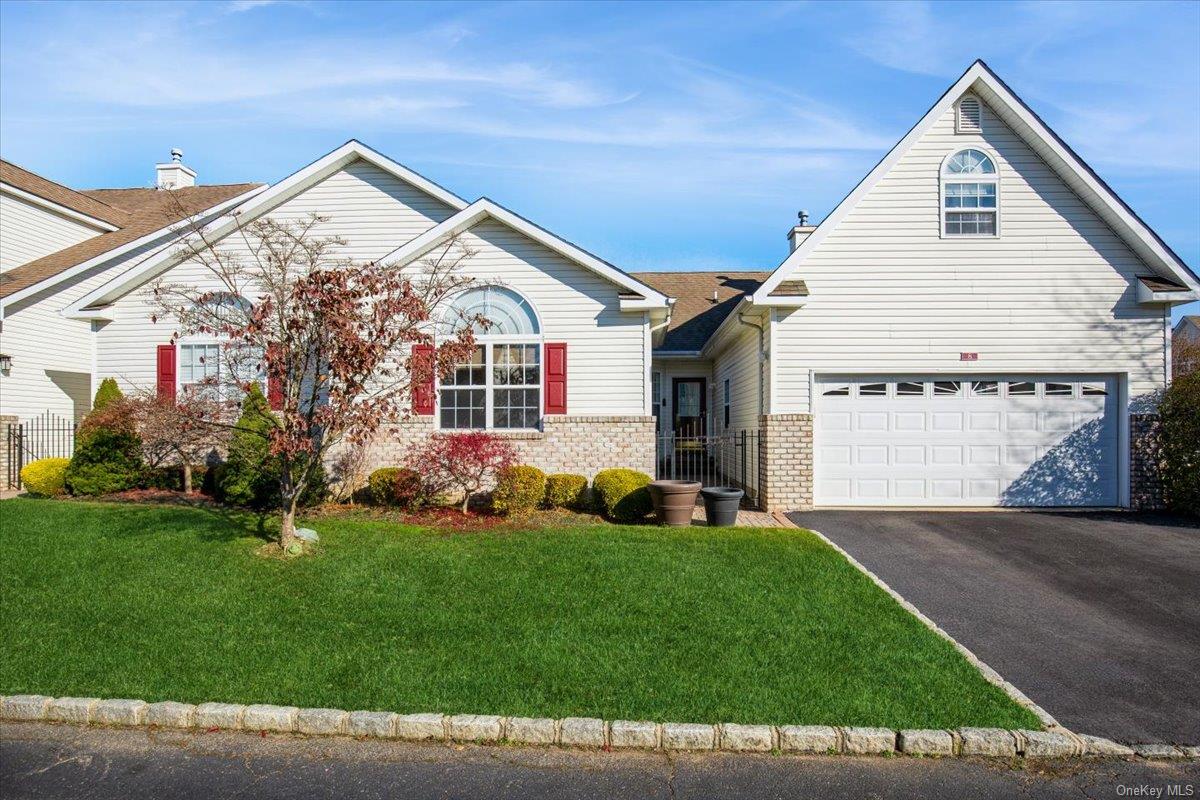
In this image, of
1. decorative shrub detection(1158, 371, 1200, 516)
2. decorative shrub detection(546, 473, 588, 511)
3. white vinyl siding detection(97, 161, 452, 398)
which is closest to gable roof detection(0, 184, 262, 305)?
white vinyl siding detection(97, 161, 452, 398)

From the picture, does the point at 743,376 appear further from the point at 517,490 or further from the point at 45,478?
the point at 45,478

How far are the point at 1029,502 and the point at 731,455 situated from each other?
20.3ft

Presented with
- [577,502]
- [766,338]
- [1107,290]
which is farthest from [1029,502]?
[577,502]

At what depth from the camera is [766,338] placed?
45.8 ft

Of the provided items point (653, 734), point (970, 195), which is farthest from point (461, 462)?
point (970, 195)

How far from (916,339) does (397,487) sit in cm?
927

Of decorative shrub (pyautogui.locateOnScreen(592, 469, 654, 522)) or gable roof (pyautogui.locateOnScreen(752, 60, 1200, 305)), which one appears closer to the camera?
decorative shrub (pyautogui.locateOnScreen(592, 469, 654, 522))

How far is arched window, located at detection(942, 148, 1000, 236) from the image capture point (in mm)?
13633

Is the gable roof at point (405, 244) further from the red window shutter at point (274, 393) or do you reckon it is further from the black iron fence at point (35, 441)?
the red window shutter at point (274, 393)

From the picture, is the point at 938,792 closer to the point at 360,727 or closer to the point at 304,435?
the point at 360,727

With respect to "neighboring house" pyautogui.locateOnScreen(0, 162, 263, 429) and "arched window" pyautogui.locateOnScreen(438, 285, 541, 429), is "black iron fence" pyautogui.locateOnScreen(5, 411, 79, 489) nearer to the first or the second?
"neighboring house" pyautogui.locateOnScreen(0, 162, 263, 429)

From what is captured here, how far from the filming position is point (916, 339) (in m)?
13.5

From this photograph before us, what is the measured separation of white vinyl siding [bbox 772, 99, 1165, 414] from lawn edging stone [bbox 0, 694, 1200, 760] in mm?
8673

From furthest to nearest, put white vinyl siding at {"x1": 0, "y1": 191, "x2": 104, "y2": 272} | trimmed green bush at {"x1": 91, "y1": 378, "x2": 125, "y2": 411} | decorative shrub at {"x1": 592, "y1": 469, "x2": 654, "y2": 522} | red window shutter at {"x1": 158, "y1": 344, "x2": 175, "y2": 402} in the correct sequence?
white vinyl siding at {"x1": 0, "y1": 191, "x2": 104, "y2": 272} → red window shutter at {"x1": 158, "y1": 344, "x2": 175, "y2": 402} → trimmed green bush at {"x1": 91, "y1": 378, "x2": 125, "y2": 411} → decorative shrub at {"x1": 592, "y1": 469, "x2": 654, "y2": 522}
